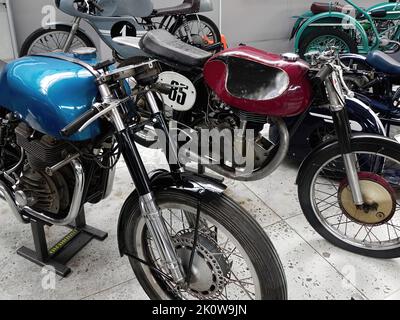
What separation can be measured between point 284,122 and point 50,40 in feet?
9.66

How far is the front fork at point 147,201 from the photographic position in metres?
1.13

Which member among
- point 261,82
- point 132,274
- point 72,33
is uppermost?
point 261,82

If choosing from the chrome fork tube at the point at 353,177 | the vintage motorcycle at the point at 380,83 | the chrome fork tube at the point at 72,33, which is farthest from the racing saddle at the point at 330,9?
the chrome fork tube at the point at 353,177

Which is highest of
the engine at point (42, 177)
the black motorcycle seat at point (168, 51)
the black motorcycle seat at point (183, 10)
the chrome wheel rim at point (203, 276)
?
the black motorcycle seat at point (168, 51)

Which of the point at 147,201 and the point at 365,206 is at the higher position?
the point at 147,201

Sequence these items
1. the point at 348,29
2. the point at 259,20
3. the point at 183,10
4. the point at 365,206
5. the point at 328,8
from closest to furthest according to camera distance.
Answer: the point at 365,206, the point at 183,10, the point at 348,29, the point at 328,8, the point at 259,20

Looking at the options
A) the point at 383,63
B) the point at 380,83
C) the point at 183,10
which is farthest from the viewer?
the point at 183,10

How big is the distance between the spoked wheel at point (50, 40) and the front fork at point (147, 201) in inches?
110

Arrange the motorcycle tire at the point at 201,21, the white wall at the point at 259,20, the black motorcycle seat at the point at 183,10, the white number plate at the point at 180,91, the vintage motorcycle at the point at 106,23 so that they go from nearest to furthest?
1. the white number plate at the point at 180,91
2. the vintage motorcycle at the point at 106,23
3. the black motorcycle seat at the point at 183,10
4. the motorcycle tire at the point at 201,21
5. the white wall at the point at 259,20

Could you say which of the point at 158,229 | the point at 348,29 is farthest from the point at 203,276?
the point at 348,29

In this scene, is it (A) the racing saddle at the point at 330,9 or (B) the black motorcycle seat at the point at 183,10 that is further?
(A) the racing saddle at the point at 330,9

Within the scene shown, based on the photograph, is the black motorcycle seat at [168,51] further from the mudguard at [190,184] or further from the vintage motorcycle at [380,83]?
the vintage motorcycle at [380,83]

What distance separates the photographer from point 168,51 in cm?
155

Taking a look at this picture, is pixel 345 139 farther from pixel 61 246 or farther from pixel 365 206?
pixel 61 246
